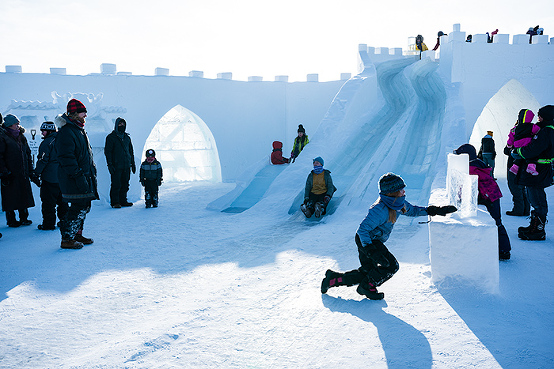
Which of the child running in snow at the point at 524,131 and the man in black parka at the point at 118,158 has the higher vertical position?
the child running in snow at the point at 524,131

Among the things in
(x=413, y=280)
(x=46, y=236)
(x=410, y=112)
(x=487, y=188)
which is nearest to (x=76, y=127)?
(x=46, y=236)

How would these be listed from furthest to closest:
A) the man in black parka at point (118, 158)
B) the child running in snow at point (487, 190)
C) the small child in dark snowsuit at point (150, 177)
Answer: the small child in dark snowsuit at point (150, 177), the man in black parka at point (118, 158), the child running in snow at point (487, 190)

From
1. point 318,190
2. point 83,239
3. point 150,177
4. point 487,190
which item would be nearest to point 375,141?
point 318,190

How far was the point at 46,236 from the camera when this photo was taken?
6.12 m

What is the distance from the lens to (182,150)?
17266mm

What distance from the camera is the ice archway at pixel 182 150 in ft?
56.2

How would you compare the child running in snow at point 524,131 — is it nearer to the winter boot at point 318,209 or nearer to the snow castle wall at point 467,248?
the snow castle wall at point 467,248

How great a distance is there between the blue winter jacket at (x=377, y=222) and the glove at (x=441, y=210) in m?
0.06

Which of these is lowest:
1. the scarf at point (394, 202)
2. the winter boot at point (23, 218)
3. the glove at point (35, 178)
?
the winter boot at point (23, 218)

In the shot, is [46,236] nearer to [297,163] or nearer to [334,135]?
[297,163]

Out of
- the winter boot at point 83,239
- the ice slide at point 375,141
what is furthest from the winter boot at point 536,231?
the winter boot at point 83,239

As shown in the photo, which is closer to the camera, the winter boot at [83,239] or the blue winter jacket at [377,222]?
the blue winter jacket at [377,222]

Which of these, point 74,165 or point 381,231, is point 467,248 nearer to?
point 381,231

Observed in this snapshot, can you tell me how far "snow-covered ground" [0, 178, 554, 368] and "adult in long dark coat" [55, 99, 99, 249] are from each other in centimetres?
46
